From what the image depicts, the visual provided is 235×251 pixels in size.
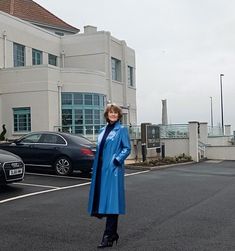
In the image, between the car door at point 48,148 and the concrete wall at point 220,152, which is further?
the concrete wall at point 220,152

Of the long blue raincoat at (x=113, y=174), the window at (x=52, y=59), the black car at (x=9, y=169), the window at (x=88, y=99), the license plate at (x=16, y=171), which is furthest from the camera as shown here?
the window at (x=52, y=59)

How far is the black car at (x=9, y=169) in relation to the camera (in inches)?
435

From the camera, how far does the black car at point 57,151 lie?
15.0 m

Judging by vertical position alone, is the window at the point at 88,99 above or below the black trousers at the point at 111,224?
above

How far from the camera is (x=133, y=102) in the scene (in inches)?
1615

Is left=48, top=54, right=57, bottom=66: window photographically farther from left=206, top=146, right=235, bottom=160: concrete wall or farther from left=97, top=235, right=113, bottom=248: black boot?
left=97, top=235, right=113, bottom=248: black boot

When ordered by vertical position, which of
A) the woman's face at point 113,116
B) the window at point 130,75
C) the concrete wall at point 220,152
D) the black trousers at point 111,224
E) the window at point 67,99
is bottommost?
the concrete wall at point 220,152

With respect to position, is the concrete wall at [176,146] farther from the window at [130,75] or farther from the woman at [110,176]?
the woman at [110,176]

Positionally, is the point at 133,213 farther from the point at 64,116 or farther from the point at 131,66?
the point at 131,66

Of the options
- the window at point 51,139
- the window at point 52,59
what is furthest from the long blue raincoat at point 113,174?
the window at point 52,59

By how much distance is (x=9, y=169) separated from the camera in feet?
36.7

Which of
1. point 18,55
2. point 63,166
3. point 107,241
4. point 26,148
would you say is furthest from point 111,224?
point 18,55

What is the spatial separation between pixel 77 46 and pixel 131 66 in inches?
243

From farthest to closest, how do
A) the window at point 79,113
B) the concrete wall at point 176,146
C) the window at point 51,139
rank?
the window at point 79,113
the concrete wall at point 176,146
the window at point 51,139
